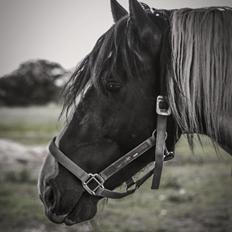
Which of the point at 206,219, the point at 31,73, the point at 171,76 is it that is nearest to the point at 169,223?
the point at 206,219

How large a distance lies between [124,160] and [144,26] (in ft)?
1.30

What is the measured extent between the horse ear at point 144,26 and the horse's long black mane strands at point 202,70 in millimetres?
49

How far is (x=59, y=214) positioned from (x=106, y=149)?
0.84 ft

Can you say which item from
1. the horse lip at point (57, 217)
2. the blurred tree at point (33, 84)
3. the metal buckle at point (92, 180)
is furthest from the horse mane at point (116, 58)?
the blurred tree at point (33, 84)

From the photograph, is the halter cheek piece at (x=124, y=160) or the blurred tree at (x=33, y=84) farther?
the blurred tree at (x=33, y=84)

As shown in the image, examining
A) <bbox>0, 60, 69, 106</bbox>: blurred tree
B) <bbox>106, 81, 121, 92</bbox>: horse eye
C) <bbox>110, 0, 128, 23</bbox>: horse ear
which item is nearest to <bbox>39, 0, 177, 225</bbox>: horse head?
<bbox>106, 81, 121, 92</bbox>: horse eye

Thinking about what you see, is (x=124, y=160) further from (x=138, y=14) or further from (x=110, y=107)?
(x=138, y=14)

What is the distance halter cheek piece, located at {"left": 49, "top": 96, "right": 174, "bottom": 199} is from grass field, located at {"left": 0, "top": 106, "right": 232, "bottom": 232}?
1.68 m

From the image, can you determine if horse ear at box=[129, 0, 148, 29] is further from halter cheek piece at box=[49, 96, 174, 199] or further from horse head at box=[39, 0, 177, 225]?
halter cheek piece at box=[49, 96, 174, 199]

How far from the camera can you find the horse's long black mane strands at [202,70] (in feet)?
3.54

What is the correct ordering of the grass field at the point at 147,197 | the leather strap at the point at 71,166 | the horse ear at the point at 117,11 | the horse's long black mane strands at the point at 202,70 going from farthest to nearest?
the grass field at the point at 147,197 → the horse ear at the point at 117,11 → the leather strap at the point at 71,166 → the horse's long black mane strands at the point at 202,70

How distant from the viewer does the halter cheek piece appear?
1.14 meters

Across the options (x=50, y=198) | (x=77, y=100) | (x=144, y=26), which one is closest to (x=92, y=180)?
(x=50, y=198)

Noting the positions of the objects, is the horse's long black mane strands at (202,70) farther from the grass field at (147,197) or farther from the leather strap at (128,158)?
the grass field at (147,197)
